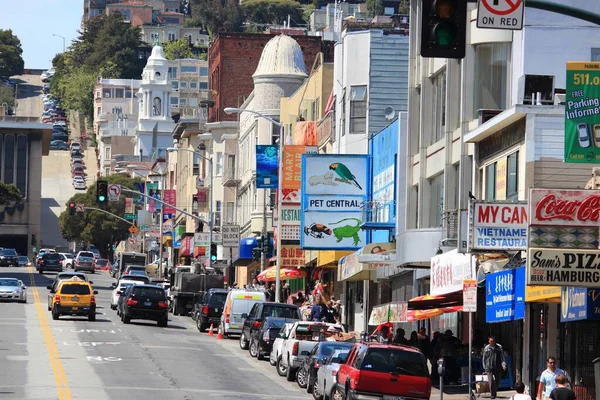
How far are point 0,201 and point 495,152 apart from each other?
126043 millimetres

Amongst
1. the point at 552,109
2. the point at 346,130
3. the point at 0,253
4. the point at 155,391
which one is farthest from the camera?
the point at 0,253

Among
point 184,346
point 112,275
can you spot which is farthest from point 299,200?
point 112,275

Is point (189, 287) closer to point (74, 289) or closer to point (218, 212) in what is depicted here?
point (74, 289)

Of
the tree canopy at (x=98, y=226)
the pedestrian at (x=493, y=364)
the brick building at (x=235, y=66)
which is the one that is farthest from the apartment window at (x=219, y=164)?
the pedestrian at (x=493, y=364)

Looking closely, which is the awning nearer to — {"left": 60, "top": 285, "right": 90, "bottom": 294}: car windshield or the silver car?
{"left": 60, "top": 285, "right": 90, "bottom": 294}: car windshield

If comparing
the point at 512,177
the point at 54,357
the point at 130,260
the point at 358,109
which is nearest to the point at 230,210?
the point at 130,260

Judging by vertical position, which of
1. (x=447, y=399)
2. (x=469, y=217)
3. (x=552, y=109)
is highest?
(x=552, y=109)

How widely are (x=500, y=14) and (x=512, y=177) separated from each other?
1883 centimetres

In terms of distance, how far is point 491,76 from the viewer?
126 feet

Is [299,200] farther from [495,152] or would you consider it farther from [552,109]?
[552,109]

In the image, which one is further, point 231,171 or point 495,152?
point 231,171

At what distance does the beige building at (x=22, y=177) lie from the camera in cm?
16425

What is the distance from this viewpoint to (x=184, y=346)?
152 feet

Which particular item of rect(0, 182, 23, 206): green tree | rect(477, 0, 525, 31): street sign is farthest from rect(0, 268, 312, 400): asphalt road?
rect(0, 182, 23, 206): green tree
